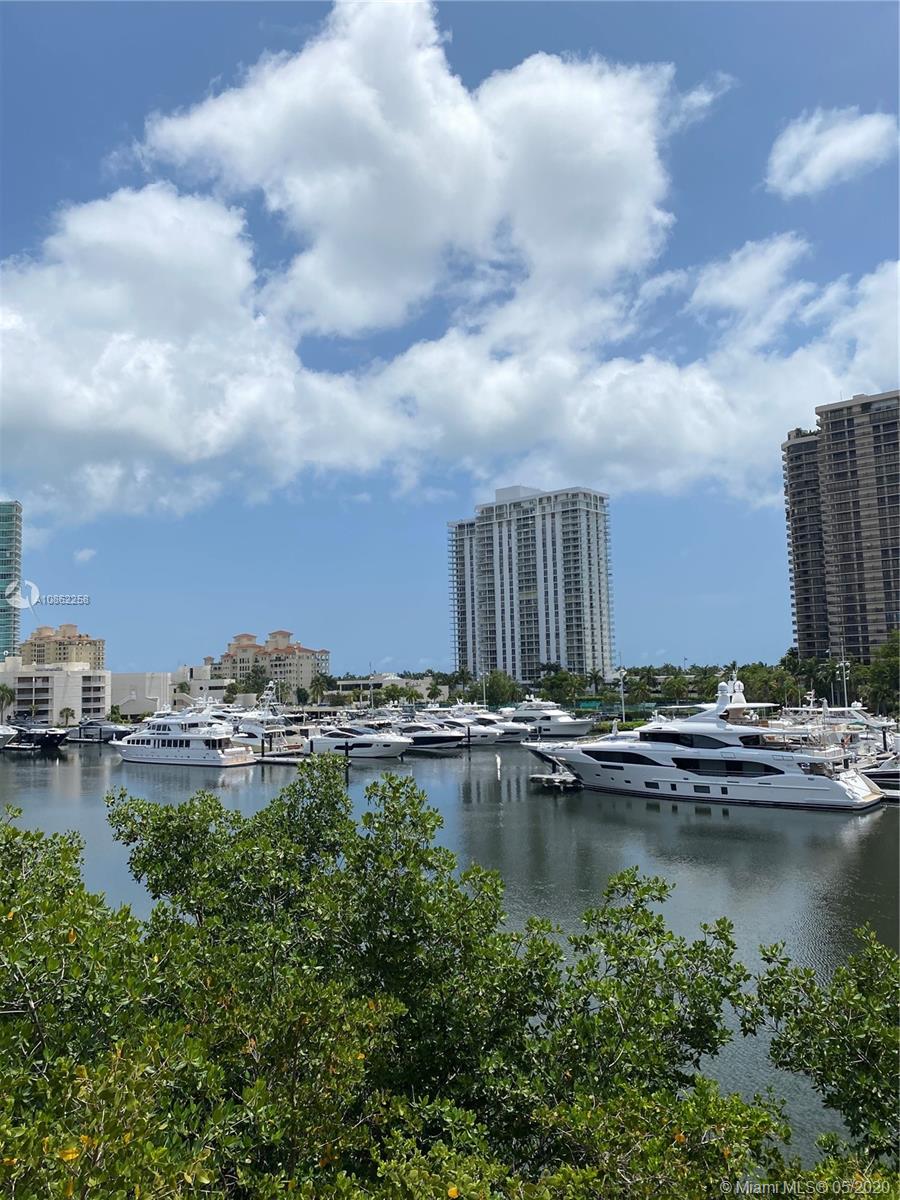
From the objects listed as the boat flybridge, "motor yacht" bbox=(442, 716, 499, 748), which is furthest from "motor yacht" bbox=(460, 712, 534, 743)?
the boat flybridge

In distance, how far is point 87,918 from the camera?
28.6 ft

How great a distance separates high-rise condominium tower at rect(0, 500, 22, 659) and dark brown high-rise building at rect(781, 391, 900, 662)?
5499 inches

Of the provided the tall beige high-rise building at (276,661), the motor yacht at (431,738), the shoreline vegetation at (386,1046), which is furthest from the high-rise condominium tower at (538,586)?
the shoreline vegetation at (386,1046)

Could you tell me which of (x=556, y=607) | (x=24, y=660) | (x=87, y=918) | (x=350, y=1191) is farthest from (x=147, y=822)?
(x=24, y=660)

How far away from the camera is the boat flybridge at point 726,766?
135ft

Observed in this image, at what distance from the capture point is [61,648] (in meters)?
153

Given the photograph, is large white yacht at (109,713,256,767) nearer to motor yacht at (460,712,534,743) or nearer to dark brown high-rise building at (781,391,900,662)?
motor yacht at (460,712,534,743)

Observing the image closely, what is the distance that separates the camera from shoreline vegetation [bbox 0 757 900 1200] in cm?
603

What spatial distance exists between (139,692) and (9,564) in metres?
44.6

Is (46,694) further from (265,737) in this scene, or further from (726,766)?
(726,766)

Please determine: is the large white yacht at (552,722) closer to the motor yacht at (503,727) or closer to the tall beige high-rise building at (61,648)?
the motor yacht at (503,727)

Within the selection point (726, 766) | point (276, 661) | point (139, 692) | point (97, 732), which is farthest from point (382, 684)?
point (726, 766)

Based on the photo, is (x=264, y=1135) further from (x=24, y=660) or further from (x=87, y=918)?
(x=24, y=660)

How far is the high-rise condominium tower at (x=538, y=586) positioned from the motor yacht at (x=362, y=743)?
88.6 m
